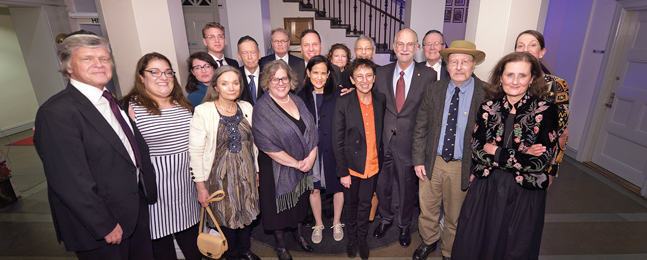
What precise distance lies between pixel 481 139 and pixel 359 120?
2.97 feet

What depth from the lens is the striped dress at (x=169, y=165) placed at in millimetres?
1928

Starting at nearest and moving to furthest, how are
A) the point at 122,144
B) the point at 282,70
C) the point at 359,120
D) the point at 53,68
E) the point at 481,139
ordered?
1. the point at 122,144
2. the point at 481,139
3. the point at 282,70
4. the point at 359,120
5. the point at 53,68

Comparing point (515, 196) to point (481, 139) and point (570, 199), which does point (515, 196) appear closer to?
point (481, 139)

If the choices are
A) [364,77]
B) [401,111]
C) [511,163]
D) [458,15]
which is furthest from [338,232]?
[458,15]

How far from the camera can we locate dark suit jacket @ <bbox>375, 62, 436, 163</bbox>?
252 cm

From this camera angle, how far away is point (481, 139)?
6.82ft

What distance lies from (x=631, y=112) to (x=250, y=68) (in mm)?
5149

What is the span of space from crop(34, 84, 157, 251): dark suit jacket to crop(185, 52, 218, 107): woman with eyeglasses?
1018 mm

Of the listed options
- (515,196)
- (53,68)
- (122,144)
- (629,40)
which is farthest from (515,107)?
(53,68)

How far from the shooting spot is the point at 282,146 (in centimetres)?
230

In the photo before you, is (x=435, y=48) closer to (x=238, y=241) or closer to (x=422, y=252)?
(x=422, y=252)

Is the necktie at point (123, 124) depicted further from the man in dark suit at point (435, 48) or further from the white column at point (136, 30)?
the man in dark suit at point (435, 48)

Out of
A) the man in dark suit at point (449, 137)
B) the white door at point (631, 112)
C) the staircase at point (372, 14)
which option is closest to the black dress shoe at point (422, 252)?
the man in dark suit at point (449, 137)

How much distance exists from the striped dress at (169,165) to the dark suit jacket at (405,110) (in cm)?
162
